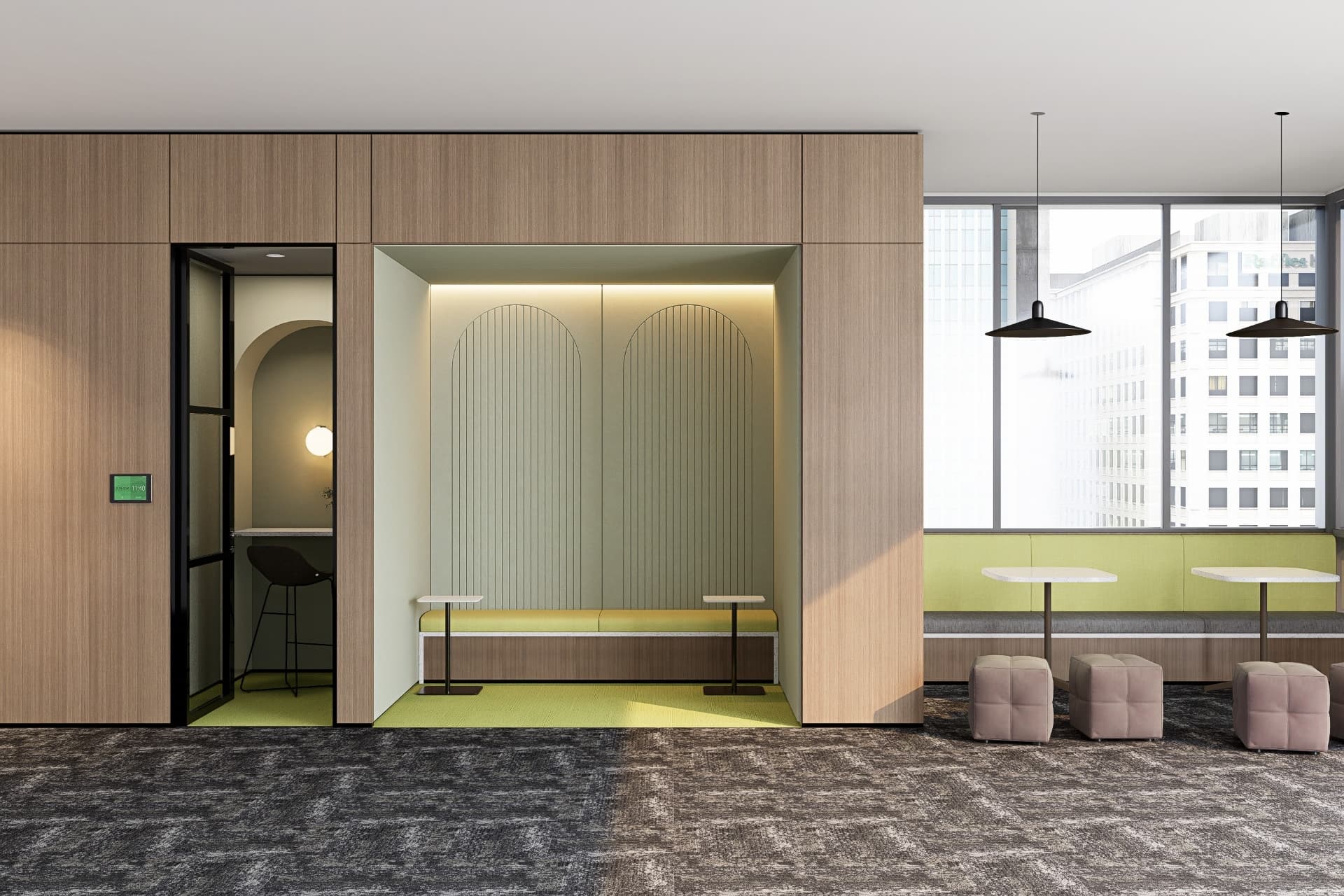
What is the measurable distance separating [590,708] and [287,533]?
240cm

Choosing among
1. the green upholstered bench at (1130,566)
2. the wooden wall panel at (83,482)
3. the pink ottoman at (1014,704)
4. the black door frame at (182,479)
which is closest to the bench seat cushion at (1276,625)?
the green upholstered bench at (1130,566)

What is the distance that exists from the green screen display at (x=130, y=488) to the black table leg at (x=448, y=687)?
1883 mm

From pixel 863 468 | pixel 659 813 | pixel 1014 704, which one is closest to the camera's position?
pixel 659 813

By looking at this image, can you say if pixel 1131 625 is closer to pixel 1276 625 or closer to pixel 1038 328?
pixel 1276 625

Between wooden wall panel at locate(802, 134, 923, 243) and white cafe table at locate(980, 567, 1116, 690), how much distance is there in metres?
2.12

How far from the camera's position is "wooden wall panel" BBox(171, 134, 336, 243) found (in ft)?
18.6

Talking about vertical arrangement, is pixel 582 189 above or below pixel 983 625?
above

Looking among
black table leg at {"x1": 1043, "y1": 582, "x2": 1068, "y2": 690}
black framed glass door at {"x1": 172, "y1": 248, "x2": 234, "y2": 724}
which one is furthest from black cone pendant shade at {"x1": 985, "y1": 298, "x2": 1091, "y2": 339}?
black framed glass door at {"x1": 172, "y1": 248, "x2": 234, "y2": 724}

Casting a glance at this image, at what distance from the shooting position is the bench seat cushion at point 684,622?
6.59m

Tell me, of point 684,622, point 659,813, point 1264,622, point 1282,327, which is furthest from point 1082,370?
point 659,813

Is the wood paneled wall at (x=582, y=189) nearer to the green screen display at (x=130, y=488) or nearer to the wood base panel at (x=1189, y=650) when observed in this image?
the green screen display at (x=130, y=488)

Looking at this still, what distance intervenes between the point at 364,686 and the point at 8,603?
207 centimetres

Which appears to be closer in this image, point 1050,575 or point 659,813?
point 659,813

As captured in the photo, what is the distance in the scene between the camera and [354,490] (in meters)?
5.69
